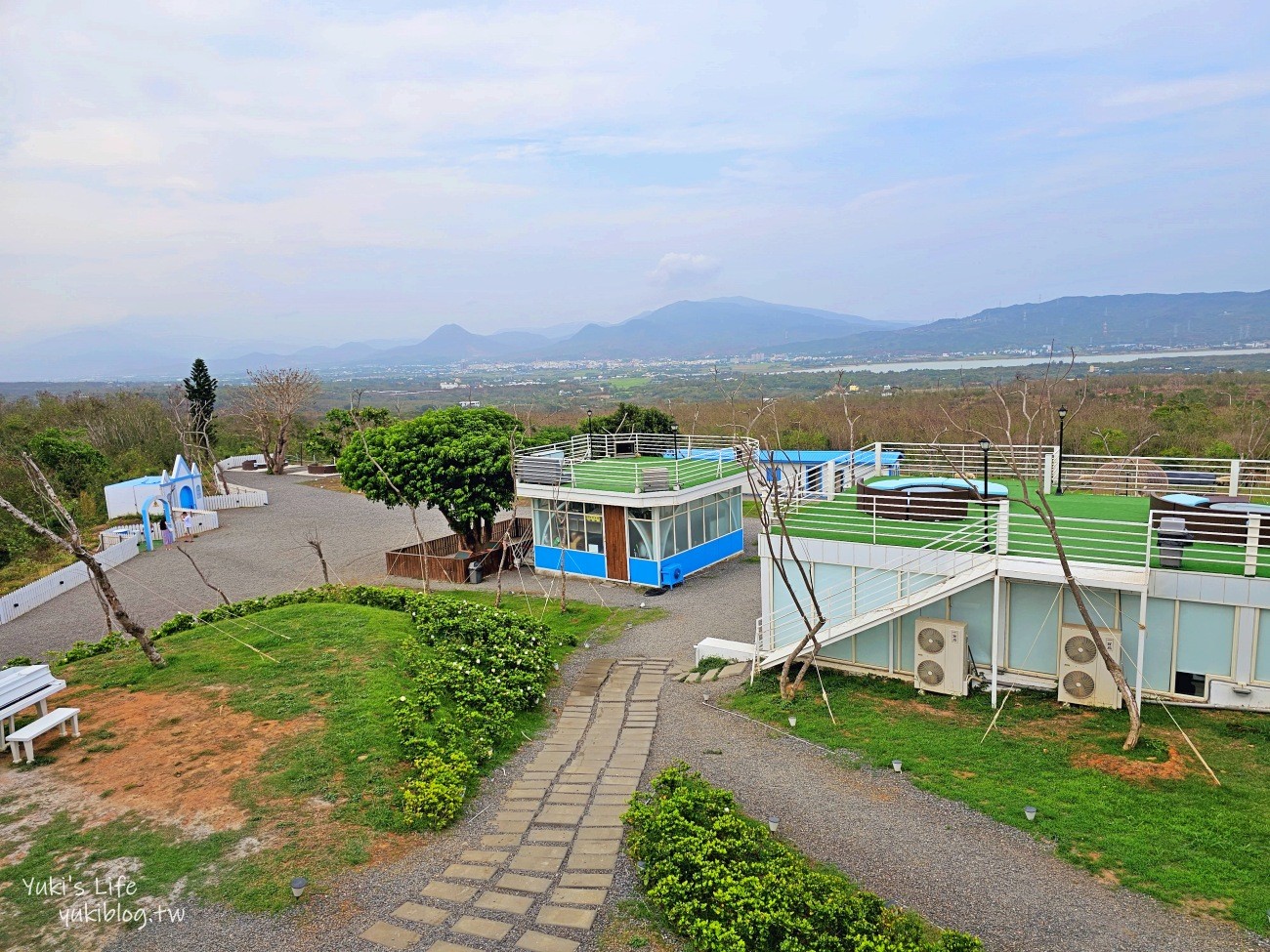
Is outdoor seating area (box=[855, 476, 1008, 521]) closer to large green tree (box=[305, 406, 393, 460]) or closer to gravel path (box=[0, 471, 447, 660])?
gravel path (box=[0, 471, 447, 660])

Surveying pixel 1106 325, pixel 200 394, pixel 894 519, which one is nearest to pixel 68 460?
pixel 200 394

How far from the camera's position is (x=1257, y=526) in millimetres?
10328

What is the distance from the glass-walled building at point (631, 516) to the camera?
20.6 meters

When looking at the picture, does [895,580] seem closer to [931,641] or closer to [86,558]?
[931,641]

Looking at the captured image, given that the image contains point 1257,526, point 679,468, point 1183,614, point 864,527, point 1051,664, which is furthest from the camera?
point 679,468

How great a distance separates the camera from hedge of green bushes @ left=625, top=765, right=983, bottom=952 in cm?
658

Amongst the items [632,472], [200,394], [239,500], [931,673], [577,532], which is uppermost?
[200,394]

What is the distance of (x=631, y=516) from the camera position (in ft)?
68.0

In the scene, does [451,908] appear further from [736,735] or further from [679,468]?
[679,468]

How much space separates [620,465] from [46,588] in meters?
17.1

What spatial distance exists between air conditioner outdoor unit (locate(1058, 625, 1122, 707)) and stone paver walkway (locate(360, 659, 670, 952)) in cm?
629

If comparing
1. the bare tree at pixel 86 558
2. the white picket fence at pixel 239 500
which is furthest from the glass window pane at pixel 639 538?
the white picket fence at pixel 239 500

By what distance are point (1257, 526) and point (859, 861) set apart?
7306mm

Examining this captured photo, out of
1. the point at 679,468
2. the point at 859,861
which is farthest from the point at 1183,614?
the point at 679,468
